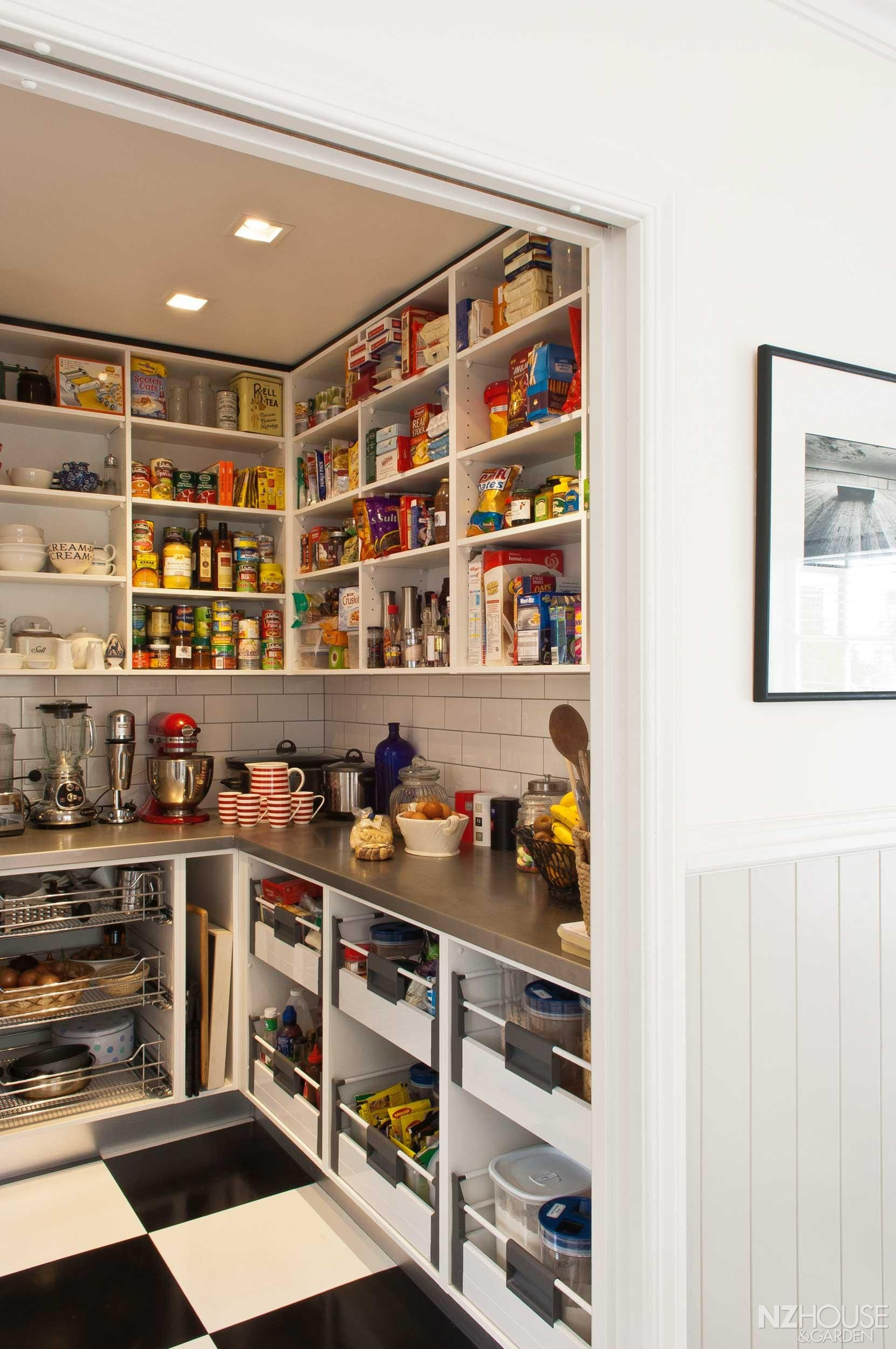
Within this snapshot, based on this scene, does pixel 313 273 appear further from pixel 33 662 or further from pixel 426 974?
pixel 426 974

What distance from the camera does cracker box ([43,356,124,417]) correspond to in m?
3.25

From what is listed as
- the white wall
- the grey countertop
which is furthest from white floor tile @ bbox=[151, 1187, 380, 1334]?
the white wall

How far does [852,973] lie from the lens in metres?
1.61

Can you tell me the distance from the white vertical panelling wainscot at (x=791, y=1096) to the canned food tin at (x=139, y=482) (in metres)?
2.61

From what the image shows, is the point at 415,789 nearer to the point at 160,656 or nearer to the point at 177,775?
the point at 177,775

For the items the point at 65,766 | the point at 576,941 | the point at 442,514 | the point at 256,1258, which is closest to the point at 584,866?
the point at 576,941

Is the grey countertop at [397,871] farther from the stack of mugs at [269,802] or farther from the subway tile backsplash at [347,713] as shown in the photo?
the subway tile backsplash at [347,713]

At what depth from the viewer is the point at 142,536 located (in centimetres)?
338

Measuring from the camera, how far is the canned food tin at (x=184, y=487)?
11.5 ft

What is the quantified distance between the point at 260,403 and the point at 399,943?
2165 millimetres

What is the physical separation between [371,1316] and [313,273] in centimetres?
265

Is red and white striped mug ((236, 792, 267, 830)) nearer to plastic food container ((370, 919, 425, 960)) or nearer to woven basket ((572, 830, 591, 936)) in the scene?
plastic food container ((370, 919, 425, 960))

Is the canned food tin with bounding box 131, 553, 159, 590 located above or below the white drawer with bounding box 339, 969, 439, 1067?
above

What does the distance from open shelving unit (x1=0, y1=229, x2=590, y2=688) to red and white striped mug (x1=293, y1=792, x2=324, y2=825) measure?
1.45 ft
